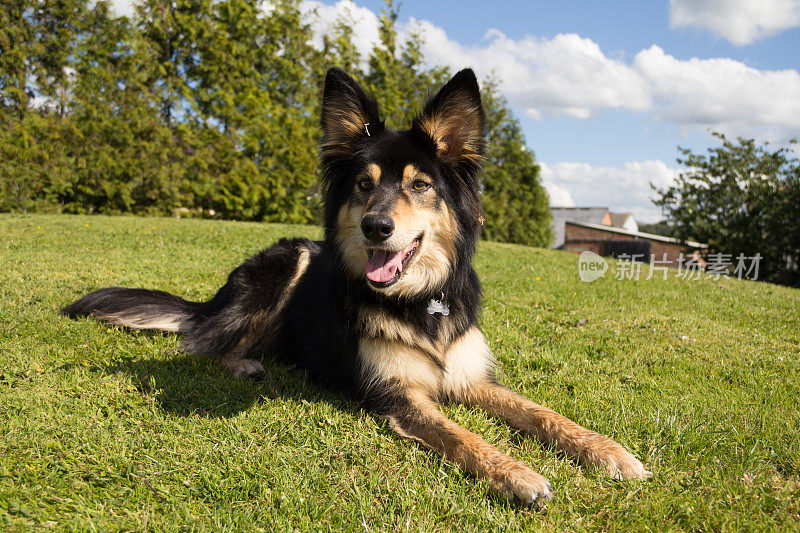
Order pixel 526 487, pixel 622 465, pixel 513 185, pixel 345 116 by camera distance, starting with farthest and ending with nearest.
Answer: pixel 513 185 < pixel 345 116 < pixel 622 465 < pixel 526 487

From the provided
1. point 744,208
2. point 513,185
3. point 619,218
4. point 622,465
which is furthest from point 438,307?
A: point 619,218

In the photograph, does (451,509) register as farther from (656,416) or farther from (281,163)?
(281,163)

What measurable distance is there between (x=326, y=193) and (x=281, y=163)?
16.9 m

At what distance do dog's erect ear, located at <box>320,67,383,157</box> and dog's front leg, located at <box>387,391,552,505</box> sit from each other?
188 cm

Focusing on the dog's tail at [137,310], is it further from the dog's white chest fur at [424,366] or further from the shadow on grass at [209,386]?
the dog's white chest fur at [424,366]

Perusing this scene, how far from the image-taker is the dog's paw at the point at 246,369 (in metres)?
4.08

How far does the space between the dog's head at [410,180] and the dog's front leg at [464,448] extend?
777 mm

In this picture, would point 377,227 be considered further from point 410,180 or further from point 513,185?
point 513,185

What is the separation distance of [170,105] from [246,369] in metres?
18.6

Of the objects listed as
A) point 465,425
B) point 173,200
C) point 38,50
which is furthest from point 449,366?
point 38,50

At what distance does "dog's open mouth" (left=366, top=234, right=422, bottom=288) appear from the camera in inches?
129

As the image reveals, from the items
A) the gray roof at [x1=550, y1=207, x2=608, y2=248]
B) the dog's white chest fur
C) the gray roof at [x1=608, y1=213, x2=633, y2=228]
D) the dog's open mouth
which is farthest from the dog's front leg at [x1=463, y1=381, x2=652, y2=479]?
the gray roof at [x1=608, y1=213, x2=633, y2=228]

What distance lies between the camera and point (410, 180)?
11.5 ft

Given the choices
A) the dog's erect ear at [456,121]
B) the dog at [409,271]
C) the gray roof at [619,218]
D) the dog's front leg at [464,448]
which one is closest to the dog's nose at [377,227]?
the dog at [409,271]
